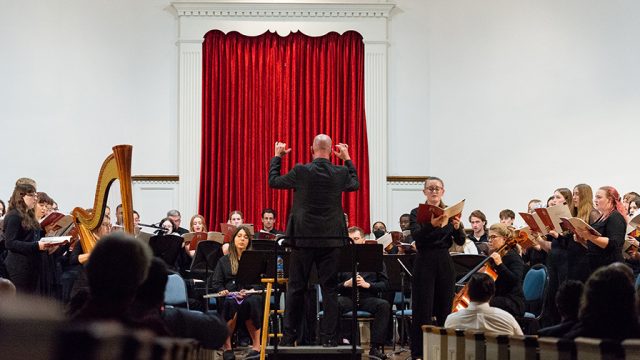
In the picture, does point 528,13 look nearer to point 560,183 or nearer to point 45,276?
point 560,183

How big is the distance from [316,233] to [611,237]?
241cm

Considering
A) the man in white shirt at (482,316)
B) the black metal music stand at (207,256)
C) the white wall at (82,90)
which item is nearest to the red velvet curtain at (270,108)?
the white wall at (82,90)

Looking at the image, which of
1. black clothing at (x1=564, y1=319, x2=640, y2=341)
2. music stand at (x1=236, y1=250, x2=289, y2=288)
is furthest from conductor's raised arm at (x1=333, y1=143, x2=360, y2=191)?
black clothing at (x1=564, y1=319, x2=640, y2=341)

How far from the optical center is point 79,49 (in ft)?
41.3

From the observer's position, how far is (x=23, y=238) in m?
7.44

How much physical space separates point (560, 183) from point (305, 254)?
6.61 m

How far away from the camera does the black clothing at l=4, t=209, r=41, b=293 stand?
24.1 feet

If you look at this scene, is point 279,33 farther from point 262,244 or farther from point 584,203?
point 584,203

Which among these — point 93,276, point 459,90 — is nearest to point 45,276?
point 93,276

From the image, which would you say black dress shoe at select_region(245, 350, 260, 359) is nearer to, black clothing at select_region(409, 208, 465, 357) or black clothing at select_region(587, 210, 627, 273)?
black clothing at select_region(409, 208, 465, 357)

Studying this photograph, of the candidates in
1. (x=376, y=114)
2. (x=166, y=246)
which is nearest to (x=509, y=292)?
(x=166, y=246)

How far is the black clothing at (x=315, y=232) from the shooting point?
21.8ft

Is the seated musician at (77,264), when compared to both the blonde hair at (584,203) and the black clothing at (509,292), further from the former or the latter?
the blonde hair at (584,203)

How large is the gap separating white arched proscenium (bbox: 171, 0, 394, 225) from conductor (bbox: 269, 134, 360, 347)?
5762mm
